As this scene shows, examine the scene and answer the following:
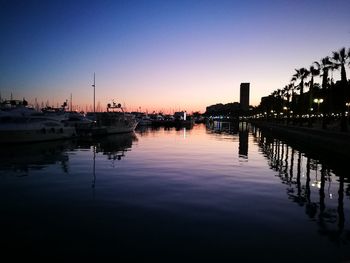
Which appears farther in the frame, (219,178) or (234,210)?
(219,178)

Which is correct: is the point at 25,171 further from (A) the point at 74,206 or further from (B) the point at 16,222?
(B) the point at 16,222

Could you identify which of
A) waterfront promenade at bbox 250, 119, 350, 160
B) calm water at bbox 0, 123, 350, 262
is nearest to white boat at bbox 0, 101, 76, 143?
calm water at bbox 0, 123, 350, 262

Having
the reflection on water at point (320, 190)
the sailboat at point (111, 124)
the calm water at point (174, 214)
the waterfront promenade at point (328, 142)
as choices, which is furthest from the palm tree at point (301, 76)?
the calm water at point (174, 214)

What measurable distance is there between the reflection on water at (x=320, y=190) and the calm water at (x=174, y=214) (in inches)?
2.0

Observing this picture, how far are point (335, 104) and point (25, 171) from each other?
74.9 metres

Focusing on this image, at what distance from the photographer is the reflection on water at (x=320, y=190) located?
11.7m

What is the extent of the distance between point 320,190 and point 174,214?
889 centimetres

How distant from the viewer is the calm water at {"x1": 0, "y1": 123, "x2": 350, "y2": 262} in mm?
9180

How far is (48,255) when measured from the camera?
28.5 ft

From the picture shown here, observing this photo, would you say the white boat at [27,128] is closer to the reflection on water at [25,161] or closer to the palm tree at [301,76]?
the reflection on water at [25,161]

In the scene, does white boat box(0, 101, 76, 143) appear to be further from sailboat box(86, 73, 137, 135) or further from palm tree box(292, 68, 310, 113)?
palm tree box(292, 68, 310, 113)

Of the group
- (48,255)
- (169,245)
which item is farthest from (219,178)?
(48,255)

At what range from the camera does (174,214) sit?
41.1 feet

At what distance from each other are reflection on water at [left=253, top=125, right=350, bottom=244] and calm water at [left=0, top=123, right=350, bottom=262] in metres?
0.05
